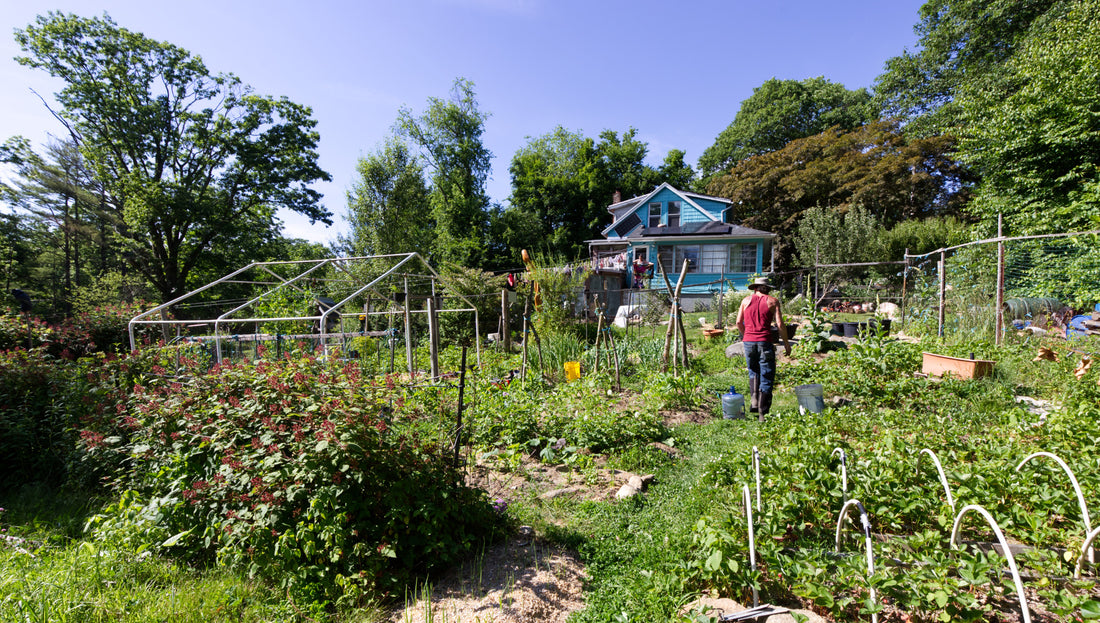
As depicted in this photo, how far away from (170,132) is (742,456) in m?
26.6

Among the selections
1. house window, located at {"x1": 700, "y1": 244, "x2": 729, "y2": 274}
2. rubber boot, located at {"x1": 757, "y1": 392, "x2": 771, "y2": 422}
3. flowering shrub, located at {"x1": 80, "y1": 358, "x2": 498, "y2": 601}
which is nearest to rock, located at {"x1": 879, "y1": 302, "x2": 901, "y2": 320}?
house window, located at {"x1": 700, "y1": 244, "x2": 729, "y2": 274}

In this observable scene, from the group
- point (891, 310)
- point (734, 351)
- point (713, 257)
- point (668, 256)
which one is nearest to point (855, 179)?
point (713, 257)

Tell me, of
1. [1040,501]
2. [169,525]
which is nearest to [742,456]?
[1040,501]

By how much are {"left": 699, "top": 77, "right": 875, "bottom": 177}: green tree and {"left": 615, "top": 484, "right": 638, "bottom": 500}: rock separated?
34469mm

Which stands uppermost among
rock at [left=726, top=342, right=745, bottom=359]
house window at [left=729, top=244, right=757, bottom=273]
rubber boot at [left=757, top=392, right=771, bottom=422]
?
house window at [left=729, top=244, right=757, bottom=273]

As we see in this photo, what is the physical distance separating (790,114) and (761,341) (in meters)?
32.8

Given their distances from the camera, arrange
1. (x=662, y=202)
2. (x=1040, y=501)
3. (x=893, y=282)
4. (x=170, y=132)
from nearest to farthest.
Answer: (x=1040, y=501) → (x=893, y=282) → (x=170, y=132) → (x=662, y=202)

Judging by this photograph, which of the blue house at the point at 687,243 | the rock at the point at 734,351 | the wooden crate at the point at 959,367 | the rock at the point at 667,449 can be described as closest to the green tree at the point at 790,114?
the blue house at the point at 687,243

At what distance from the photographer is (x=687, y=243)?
22984 millimetres

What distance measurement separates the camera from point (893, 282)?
62.4ft

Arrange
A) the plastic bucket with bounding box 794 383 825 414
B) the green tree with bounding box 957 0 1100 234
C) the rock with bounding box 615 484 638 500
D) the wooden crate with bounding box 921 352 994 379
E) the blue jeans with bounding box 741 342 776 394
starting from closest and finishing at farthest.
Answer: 1. the rock with bounding box 615 484 638 500
2. the plastic bucket with bounding box 794 383 825 414
3. the blue jeans with bounding box 741 342 776 394
4. the wooden crate with bounding box 921 352 994 379
5. the green tree with bounding box 957 0 1100 234

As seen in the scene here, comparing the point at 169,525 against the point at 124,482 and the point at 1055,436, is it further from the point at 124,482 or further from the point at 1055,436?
the point at 1055,436

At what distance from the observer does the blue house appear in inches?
865

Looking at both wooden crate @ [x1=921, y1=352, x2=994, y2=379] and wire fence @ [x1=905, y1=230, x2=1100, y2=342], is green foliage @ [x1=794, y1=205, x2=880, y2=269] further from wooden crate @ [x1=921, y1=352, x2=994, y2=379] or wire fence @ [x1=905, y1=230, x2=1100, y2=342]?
wooden crate @ [x1=921, y1=352, x2=994, y2=379]
